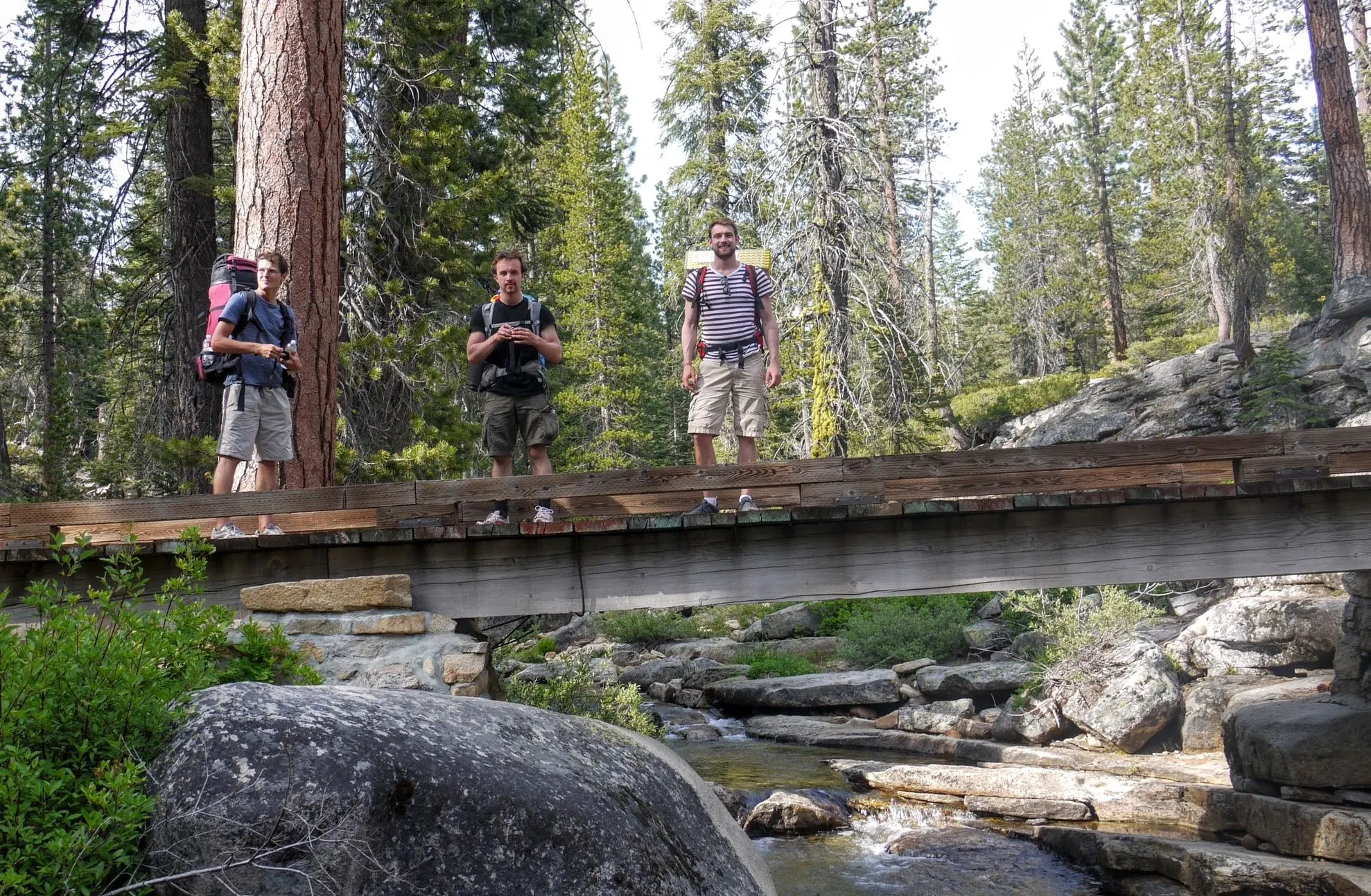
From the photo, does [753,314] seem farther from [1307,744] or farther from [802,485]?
[1307,744]

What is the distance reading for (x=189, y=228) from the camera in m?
12.2

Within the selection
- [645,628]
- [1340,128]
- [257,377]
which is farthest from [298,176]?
[1340,128]

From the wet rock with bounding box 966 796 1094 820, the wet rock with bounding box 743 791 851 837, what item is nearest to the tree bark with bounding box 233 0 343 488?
the wet rock with bounding box 743 791 851 837

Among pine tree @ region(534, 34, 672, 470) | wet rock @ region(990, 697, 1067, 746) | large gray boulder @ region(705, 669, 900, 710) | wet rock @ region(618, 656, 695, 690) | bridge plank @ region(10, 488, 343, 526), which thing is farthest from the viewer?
pine tree @ region(534, 34, 672, 470)

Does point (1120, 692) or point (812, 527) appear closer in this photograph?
point (812, 527)

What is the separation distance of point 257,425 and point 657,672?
37.6 ft

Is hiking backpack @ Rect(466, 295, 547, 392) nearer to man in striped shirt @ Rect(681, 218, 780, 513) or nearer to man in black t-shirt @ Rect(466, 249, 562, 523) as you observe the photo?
man in black t-shirt @ Rect(466, 249, 562, 523)

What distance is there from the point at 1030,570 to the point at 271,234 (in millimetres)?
5895

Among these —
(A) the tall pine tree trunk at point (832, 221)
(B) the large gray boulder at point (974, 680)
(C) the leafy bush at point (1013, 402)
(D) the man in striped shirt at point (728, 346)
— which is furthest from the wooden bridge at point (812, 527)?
(C) the leafy bush at point (1013, 402)

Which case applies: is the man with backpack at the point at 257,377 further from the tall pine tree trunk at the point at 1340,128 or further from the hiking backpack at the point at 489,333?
the tall pine tree trunk at the point at 1340,128

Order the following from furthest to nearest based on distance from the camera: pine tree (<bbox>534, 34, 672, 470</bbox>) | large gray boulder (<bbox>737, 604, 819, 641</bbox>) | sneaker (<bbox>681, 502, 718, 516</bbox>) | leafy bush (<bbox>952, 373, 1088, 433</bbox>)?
pine tree (<bbox>534, 34, 672, 470</bbox>) < leafy bush (<bbox>952, 373, 1088, 433</bbox>) < large gray boulder (<bbox>737, 604, 819, 641</bbox>) < sneaker (<bbox>681, 502, 718, 516</bbox>)

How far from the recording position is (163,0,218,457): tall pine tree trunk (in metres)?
11.7

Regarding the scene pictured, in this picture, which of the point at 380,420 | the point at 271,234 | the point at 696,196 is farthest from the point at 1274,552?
the point at 696,196

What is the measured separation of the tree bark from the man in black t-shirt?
171 centimetres
